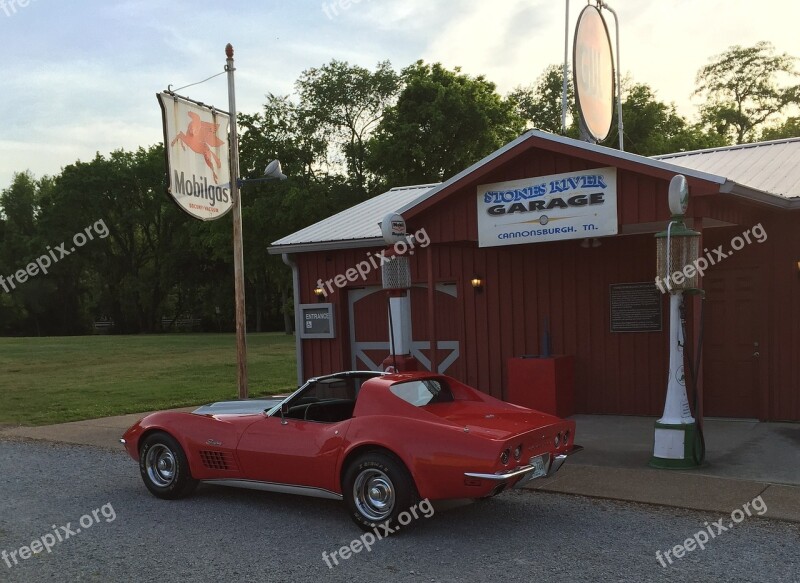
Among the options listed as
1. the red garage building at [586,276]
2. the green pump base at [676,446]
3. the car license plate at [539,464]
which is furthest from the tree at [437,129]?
the car license plate at [539,464]

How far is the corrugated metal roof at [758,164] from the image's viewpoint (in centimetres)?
1002

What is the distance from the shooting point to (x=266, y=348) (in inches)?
1286

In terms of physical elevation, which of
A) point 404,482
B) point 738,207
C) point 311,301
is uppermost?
point 738,207

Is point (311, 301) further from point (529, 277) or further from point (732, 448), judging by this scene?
point (732, 448)

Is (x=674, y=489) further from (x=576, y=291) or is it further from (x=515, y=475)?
(x=576, y=291)

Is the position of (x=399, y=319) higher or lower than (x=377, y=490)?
higher

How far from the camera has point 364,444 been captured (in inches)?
232

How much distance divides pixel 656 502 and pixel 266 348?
27.3 m

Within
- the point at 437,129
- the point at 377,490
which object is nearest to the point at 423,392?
the point at 377,490

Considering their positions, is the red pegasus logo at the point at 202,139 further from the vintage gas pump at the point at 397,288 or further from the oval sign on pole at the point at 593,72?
the oval sign on pole at the point at 593,72

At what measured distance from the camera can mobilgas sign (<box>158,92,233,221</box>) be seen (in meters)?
10.2

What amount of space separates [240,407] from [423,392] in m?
1.92

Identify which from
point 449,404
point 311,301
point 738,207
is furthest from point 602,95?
point 449,404

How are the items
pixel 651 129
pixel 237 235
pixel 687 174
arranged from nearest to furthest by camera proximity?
pixel 687 174 < pixel 237 235 < pixel 651 129
